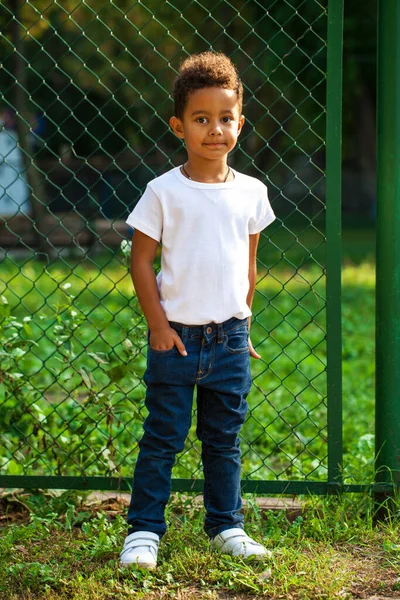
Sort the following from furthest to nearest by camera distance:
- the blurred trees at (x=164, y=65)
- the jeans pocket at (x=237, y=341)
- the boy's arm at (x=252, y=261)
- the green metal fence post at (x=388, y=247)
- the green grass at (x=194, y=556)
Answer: the blurred trees at (x=164, y=65)
the green metal fence post at (x=388, y=247)
the boy's arm at (x=252, y=261)
the jeans pocket at (x=237, y=341)
the green grass at (x=194, y=556)

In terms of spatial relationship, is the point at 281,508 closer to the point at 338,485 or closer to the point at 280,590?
the point at 338,485

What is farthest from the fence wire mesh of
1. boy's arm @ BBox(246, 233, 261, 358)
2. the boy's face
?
the boy's face

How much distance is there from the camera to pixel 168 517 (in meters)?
3.09

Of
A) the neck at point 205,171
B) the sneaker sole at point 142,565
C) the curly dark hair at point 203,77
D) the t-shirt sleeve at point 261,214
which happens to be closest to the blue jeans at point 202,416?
the sneaker sole at point 142,565

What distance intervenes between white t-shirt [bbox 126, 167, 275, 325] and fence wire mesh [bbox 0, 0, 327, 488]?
427 millimetres

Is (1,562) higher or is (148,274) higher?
(148,274)

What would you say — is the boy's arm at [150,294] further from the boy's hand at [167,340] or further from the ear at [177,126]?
the ear at [177,126]

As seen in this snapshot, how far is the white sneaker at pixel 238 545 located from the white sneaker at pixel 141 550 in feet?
0.69

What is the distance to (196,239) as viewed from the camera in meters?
2.59

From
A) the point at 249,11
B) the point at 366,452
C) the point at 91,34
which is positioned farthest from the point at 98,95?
the point at 366,452

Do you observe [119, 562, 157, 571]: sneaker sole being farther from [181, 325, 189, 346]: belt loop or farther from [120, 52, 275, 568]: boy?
[181, 325, 189, 346]: belt loop

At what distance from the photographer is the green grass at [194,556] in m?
2.54

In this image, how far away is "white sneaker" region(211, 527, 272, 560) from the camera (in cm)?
270

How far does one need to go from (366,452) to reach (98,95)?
18212 millimetres
